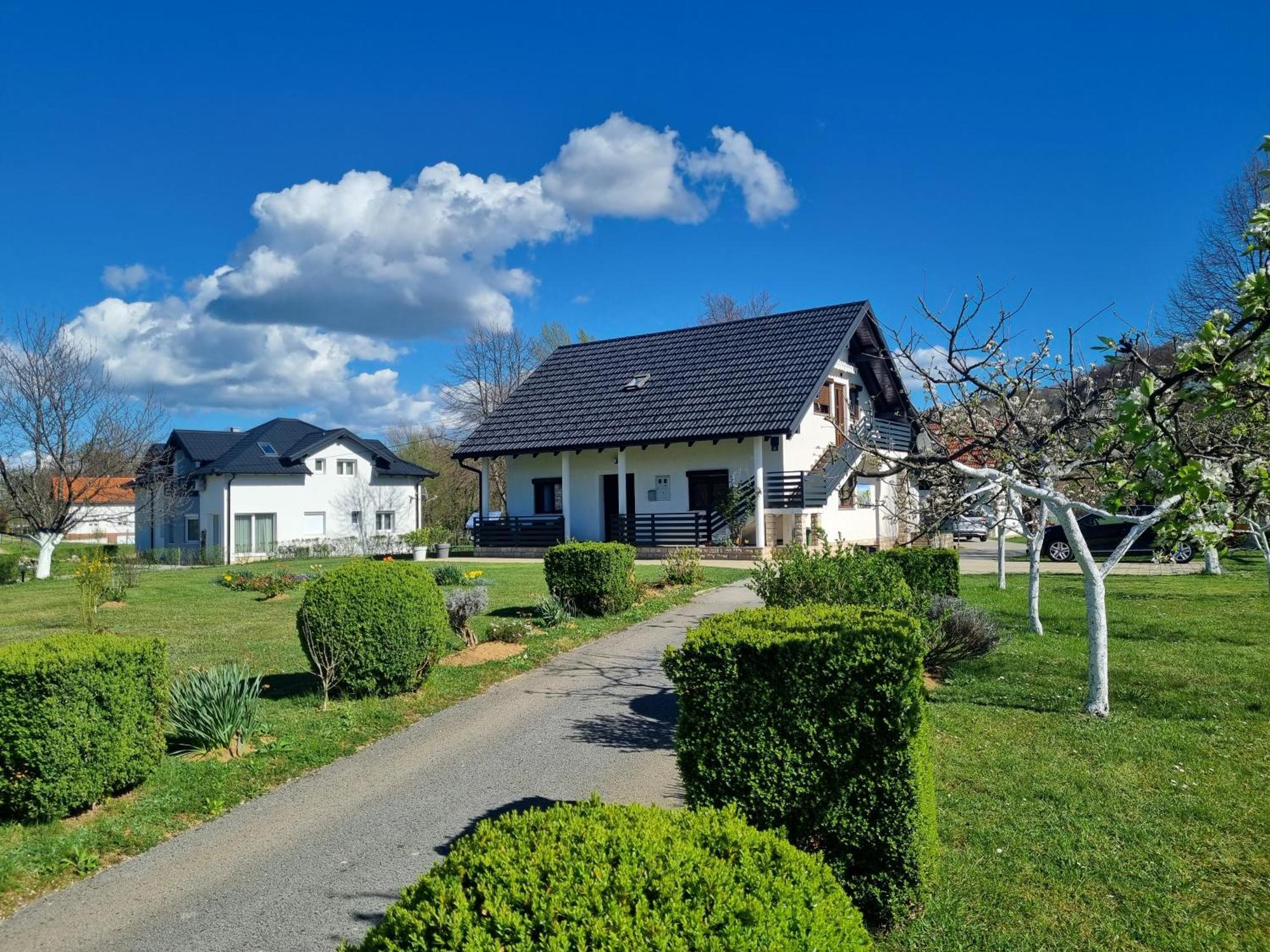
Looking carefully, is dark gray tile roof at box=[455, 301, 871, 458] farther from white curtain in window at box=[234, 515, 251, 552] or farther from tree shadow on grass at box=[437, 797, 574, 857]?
tree shadow on grass at box=[437, 797, 574, 857]

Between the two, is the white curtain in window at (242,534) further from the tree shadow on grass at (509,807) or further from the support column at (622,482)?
the tree shadow on grass at (509,807)

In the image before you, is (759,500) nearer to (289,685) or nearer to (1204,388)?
(289,685)

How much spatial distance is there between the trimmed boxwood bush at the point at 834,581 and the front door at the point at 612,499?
19.0 m

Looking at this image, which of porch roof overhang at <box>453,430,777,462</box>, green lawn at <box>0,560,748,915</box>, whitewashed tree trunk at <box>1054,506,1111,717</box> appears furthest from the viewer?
porch roof overhang at <box>453,430,777,462</box>

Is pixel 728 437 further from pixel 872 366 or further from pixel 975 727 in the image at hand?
pixel 975 727

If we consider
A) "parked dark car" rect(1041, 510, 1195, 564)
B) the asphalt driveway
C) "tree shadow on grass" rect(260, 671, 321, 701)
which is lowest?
the asphalt driveway

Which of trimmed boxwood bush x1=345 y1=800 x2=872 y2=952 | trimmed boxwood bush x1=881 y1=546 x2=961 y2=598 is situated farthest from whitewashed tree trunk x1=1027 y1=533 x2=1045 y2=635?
trimmed boxwood bush x1=345 y1=800 x2=872 y2=952

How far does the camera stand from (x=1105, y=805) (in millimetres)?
5543

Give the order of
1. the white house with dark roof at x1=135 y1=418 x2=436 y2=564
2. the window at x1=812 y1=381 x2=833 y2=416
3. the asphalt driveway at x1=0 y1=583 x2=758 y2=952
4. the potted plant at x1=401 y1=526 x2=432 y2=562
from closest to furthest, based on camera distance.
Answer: the asphalt driveway at x1=0 y1=583 x2=758 y2=952 < the window at x1=812 y1=381 x2=833 y2=416 < the potted plant at x1=401 y1=526 x2=432 y2=562 < the white house with dark roof at x1=135 y1=418 x2=436 y2=564

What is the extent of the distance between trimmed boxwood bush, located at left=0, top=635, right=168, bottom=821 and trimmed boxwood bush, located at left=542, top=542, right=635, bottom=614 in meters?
7.49

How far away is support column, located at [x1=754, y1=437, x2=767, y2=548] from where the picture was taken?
80.7 ft

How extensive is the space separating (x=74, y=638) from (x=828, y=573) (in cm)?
660

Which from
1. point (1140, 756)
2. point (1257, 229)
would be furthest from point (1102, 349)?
point (1140, 756)

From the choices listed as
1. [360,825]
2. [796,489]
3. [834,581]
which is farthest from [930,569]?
[796,489]
